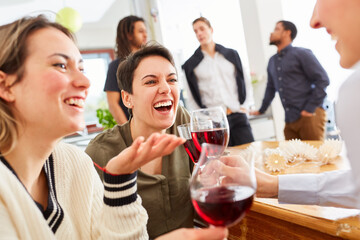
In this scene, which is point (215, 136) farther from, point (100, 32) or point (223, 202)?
point (100, 32)

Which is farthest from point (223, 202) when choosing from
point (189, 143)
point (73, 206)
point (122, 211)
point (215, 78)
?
point (215, 78)

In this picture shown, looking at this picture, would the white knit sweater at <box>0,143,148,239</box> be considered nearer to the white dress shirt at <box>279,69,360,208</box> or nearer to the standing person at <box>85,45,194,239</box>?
the standing person at <box>85,45,194,239</box>

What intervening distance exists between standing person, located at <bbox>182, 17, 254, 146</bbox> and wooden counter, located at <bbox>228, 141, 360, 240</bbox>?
1.75m

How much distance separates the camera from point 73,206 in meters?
1.12

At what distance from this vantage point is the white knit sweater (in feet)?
2.70

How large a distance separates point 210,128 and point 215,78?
2.19 metres

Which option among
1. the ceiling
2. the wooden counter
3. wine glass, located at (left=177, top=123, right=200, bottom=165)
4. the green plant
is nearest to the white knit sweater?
wine glass, located at (left=177, top=123, right=200, bottom=165)

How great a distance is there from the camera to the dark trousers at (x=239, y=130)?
115 inches

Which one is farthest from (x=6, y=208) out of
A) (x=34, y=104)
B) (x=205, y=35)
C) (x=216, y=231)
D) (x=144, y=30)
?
(x=205, y=35)

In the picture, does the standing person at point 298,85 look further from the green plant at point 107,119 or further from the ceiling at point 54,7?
the ceiling at point 54,7

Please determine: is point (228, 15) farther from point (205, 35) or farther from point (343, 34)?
point (343, 34)

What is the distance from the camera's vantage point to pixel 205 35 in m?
3.16

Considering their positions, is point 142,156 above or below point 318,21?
below

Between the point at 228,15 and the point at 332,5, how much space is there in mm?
5488
